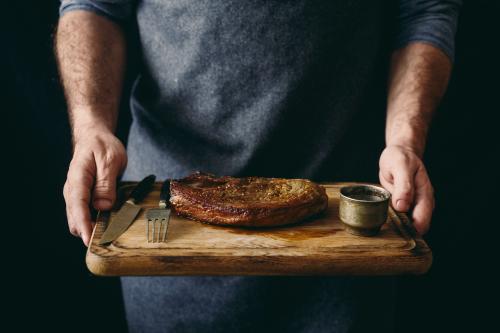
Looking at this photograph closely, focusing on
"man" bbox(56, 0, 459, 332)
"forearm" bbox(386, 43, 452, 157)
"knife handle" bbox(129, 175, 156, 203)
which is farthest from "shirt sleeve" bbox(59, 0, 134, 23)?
"forearm" bbox(386, 43, 452, 157)

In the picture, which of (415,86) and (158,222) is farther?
(415,86)

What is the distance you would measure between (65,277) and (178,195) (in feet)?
5.55

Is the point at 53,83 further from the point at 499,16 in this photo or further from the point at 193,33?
the point at 499,16

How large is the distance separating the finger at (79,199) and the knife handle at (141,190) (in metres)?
0.23

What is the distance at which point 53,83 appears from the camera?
2.80 metres

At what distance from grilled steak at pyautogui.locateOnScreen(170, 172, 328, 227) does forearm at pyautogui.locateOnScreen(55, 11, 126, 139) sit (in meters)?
0.53

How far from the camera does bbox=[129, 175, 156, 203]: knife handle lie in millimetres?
1846

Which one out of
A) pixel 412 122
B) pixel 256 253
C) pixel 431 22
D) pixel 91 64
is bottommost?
pixel 256 253

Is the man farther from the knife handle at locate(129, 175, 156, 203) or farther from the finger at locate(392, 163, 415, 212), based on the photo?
the knife handle at locate(129, 175, 156, 203)

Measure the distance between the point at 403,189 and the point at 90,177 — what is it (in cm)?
120

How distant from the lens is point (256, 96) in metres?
2.11

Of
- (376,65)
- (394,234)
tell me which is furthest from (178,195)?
(376,65)

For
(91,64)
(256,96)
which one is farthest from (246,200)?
(91,64)

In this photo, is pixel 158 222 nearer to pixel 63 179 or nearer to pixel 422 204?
pixel 422 204
